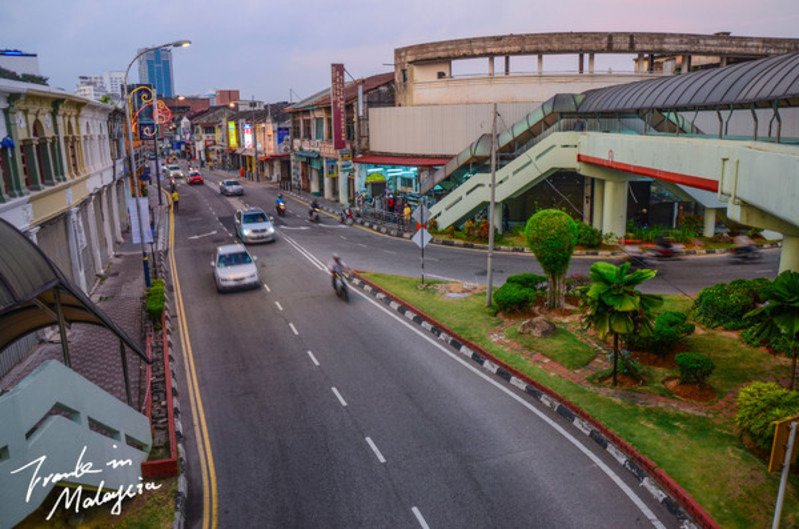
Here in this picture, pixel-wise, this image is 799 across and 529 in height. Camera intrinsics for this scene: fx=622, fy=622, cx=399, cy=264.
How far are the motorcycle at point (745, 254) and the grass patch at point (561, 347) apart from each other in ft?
45.4

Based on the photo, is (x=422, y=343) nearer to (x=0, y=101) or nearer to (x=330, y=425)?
(x=330, y=425)

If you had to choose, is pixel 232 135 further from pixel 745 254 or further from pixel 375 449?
pixel 375 449

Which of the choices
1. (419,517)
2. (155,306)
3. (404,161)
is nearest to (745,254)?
(404,161)

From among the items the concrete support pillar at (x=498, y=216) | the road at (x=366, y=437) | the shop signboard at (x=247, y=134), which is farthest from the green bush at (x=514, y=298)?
the shop signboard at (x=247, y=134)

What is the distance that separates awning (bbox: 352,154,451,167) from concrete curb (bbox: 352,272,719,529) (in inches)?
953

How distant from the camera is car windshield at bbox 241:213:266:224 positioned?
36.6m

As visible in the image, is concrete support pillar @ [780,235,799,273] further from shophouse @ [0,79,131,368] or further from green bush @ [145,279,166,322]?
shophouse @ [0,79,131,368]

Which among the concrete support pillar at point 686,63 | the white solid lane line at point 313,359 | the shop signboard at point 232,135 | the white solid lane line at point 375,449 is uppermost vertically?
the concrete support pillar at point 686,63

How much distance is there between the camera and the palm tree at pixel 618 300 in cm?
1394

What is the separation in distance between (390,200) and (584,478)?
35.9 metres

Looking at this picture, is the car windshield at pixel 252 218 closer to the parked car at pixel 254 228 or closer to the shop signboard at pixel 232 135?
the parked car at pixel 254 228

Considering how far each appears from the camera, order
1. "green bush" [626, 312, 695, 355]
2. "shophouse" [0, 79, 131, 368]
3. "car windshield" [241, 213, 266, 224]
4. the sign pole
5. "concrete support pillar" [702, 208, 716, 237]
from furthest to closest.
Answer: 1. "car windshield" [241, 213, 266, 224]
2. "concrete support pillar" [702, 208, 716, 237]
3. "shophouse" [0, 79, 131, 368]
4. "green bush" [626, 312, 695, 355]
5. the sign pole

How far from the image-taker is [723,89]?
1919cm

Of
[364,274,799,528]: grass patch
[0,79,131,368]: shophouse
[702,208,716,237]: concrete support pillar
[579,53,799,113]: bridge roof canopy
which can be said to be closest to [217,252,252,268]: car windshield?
[0,79,131,368]: shophouse
